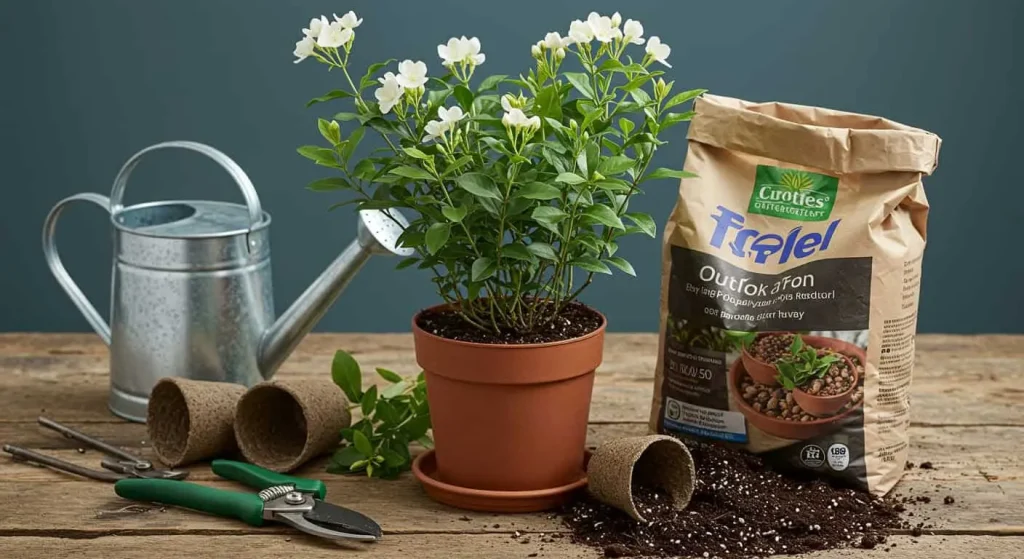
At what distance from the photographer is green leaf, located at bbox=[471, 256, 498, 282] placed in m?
1.10

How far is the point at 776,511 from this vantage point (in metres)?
1.17

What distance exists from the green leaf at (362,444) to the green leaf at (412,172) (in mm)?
327

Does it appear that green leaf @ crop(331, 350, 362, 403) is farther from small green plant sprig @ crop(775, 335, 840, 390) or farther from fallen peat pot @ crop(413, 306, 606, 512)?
small green plant sprig @ crop(775, 335, 840, 390)

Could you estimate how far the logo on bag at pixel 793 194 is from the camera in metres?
1.27

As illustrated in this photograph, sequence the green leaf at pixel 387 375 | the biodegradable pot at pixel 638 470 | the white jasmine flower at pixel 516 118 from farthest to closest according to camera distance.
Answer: the green leaf at pixel 387 375 < the biodegradable pot at pixel 638 470 < the white jasmine flower at pixel 516 118

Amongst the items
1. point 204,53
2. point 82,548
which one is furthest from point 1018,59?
point 82,548

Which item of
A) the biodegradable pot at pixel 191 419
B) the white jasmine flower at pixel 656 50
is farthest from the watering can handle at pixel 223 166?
the white jasmine flower at pixel 656 50

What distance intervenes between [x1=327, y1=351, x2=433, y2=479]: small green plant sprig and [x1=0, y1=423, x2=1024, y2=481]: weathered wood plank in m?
0.04

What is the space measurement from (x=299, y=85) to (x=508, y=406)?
1109 millimetres

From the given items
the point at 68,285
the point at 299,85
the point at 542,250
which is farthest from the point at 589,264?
the point at 299,85

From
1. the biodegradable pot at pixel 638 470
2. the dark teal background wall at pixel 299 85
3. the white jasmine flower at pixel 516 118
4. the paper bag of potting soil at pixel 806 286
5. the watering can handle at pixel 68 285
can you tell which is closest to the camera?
the white jasmine flower at pixel 516 118

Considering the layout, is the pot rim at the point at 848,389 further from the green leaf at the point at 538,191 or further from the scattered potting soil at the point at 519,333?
the green leaf at the point at 538,191

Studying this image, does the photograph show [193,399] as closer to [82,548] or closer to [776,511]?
[82,548]

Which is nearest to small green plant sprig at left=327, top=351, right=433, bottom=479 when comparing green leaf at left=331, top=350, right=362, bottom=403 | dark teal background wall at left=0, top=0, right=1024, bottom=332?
green leaf at left=331, top=350, right=362, bottom=403
